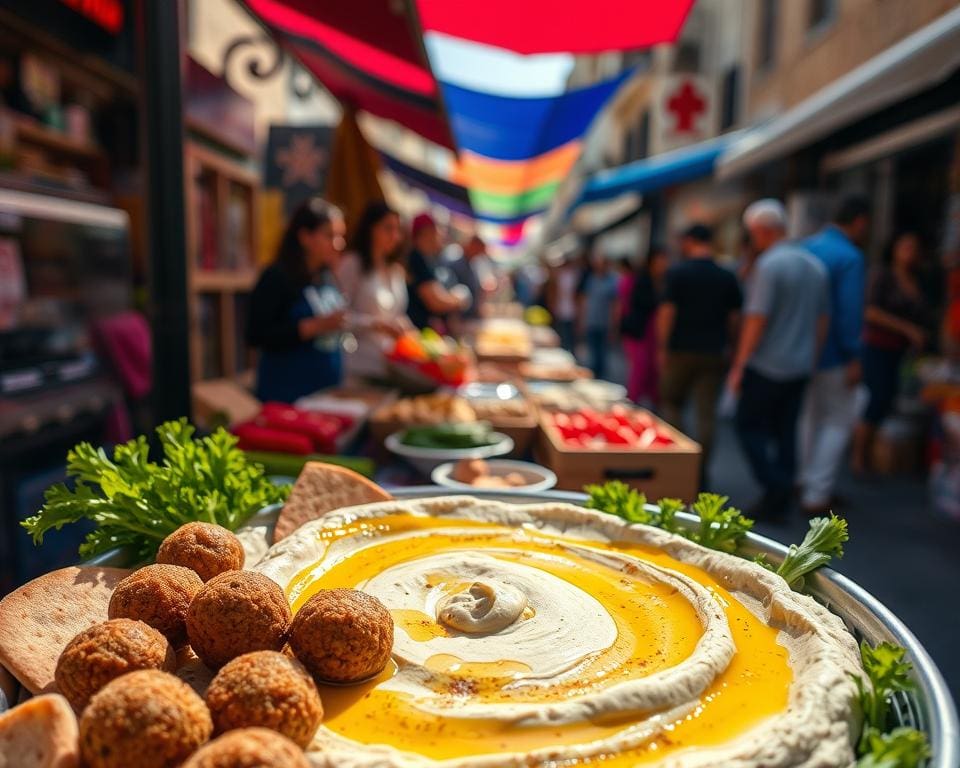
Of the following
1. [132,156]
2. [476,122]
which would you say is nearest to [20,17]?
[132,156]

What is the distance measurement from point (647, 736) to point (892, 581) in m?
4.31

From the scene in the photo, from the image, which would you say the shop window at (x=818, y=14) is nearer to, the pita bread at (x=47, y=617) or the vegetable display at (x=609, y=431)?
the vegetable display at (x=609, y=431)

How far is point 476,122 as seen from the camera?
32.7 ft

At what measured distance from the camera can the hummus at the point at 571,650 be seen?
103cm

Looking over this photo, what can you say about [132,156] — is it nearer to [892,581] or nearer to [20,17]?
[20,17]

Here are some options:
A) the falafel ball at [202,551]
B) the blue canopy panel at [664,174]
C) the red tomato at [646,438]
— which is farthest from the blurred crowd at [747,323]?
the blue canopy panel at [664,174]

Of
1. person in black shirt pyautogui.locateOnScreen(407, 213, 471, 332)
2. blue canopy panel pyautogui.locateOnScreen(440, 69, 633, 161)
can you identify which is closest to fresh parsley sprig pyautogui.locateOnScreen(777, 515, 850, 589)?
person in black shirt pyautogui.locateOnScreen(407, 213, 471, 332)

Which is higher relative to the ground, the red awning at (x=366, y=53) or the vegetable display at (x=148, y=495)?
the red awning at (x=366, y=53)

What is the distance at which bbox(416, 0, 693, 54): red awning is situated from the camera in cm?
480

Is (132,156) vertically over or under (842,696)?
over

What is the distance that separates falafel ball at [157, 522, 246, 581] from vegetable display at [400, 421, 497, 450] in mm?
1571

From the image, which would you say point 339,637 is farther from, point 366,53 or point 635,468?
point 366,53

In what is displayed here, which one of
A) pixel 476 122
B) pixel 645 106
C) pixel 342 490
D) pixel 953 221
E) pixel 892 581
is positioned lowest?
pixel 892 581

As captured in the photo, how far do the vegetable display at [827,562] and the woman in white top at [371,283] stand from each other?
306cm
